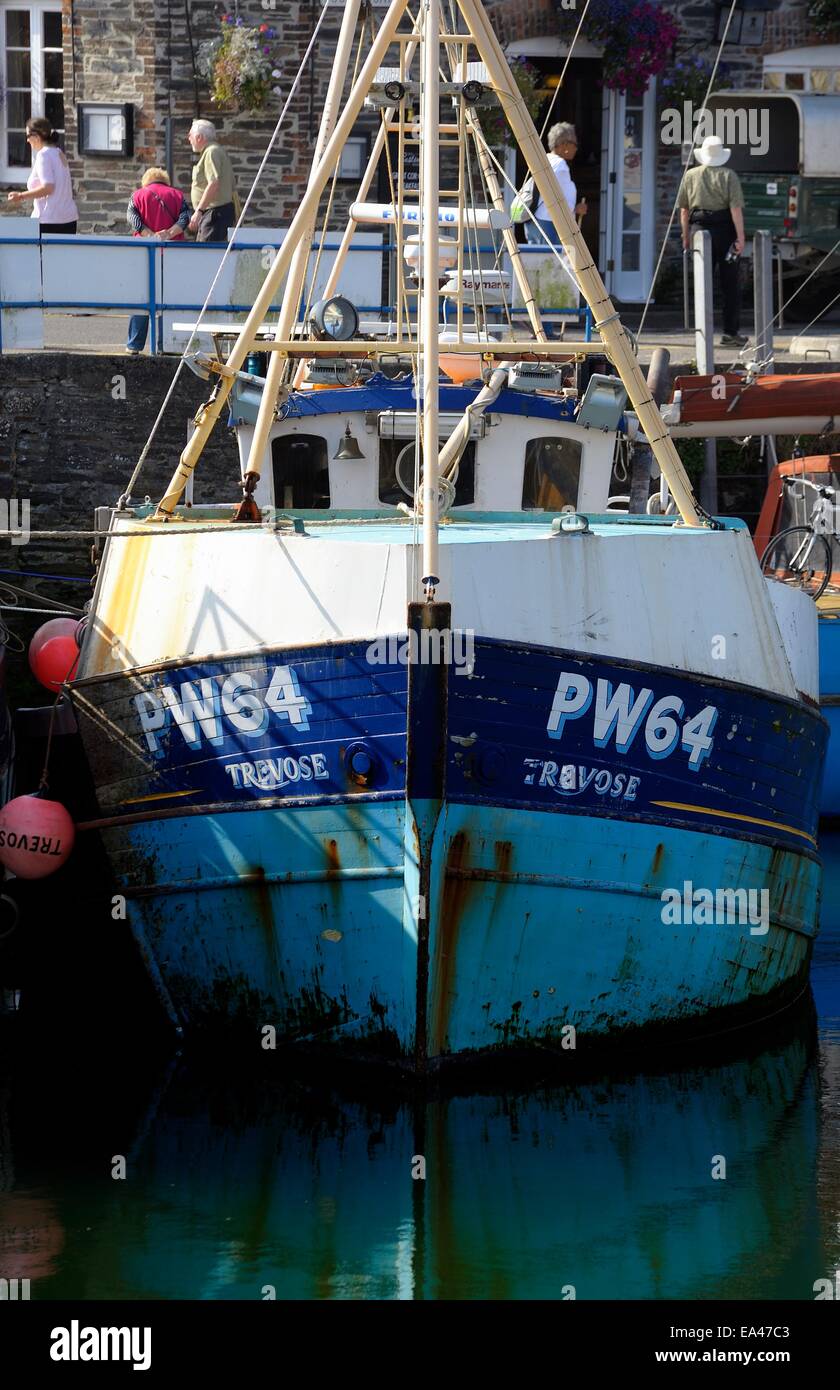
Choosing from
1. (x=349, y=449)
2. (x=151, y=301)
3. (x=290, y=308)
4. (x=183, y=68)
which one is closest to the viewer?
(x=290, y=308)

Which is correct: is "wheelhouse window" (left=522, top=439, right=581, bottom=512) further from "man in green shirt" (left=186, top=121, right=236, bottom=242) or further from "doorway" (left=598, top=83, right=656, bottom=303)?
"doorway" (left=598, top=83, right=656, bottom=303)

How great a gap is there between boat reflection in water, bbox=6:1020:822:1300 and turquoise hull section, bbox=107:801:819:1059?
0.30 m

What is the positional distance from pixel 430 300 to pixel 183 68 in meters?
12.5

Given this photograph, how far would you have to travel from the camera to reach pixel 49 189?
54.0 ft

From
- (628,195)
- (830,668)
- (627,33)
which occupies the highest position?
(627,33)

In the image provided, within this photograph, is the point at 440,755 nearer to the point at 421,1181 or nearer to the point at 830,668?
the point at 421,1181

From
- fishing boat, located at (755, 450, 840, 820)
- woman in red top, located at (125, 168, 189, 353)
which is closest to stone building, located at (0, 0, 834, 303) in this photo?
woman in red top, located at (125, 168, 189, 353)

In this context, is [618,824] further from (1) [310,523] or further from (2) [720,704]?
(1) [310,523]

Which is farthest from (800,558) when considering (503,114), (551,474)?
A: (503,114)

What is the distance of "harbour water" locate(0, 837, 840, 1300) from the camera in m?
6.55

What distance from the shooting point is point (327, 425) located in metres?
10.5

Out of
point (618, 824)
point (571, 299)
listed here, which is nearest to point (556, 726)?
point (618, 824)

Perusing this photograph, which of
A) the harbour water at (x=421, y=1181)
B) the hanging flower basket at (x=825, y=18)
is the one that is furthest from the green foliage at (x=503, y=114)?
the harbour water at (x=421, y=1181)
